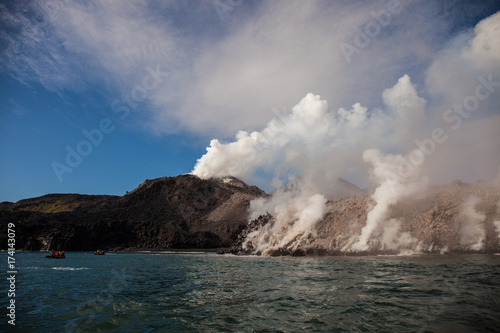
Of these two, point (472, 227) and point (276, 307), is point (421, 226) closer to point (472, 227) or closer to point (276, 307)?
point (472, 227)

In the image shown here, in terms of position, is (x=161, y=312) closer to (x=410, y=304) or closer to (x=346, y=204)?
(x=410, y=304)

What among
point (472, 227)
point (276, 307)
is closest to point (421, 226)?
point (472, 227)

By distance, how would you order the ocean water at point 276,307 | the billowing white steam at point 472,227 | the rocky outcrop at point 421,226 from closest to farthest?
the ocean water at point 276,307 → the billowing white steam at point 472,227 → the rocky outcrop at point 421,226

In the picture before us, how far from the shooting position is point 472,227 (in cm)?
4919

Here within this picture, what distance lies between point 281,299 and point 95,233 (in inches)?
8029

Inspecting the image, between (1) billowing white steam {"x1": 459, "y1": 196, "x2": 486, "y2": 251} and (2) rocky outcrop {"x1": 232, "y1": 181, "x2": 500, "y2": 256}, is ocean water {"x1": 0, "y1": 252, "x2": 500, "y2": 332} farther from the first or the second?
(2) rocky outcrop {"x1": 232, "y1": 181, "x2": 500, "y2": 256}

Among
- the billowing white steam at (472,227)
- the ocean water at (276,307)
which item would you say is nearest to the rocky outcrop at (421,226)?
the billowing white steam at (472,227)

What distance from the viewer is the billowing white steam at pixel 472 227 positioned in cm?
4806

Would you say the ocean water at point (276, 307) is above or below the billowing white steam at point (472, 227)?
below

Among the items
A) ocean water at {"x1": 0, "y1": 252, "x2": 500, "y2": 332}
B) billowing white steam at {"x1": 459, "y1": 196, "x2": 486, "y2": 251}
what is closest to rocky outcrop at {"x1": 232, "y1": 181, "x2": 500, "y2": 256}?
billowing white steam at {"x1": 459, "y1": 196, "x2": 486, "y2": 251}

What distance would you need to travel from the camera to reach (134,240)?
191500mm

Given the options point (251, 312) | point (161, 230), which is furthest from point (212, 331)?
point (161, 230)

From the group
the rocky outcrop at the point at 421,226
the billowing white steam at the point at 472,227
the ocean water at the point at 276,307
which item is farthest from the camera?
the rocky outcrop at the point at 421,226

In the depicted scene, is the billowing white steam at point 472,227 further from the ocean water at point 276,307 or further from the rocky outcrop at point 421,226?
the ocean water at point 276,307
